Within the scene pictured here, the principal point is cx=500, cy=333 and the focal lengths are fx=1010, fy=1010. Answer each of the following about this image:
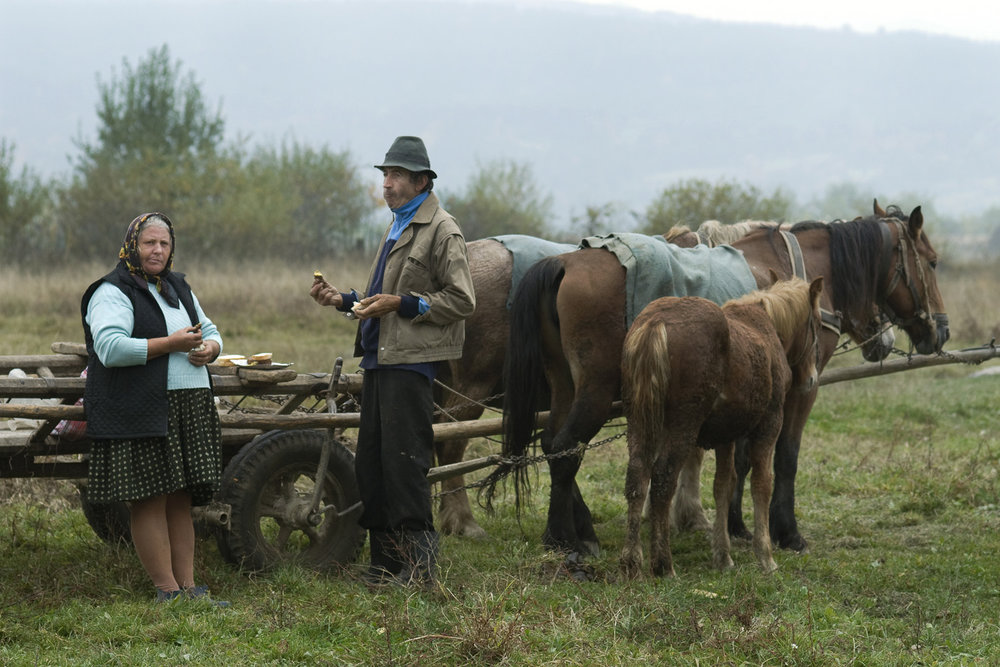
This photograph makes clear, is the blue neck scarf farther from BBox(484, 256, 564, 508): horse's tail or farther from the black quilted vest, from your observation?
the black quilted vest

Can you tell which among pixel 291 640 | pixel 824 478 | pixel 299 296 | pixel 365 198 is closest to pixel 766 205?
pixel 299 296

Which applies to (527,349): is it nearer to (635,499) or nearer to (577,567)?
(635,499)

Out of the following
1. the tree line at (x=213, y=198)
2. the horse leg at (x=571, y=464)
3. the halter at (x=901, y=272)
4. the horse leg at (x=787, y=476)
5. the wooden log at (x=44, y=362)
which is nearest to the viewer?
the wooden log at (x=44, y=362)

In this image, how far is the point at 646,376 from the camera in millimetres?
4871

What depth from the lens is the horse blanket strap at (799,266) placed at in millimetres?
6332

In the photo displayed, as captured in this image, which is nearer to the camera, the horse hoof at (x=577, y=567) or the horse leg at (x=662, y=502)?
the horse leg at (x=662, y=502)

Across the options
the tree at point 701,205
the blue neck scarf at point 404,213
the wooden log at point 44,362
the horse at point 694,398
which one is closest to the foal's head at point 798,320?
the horse at point 694,398

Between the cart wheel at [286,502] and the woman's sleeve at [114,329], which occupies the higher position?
the woman's sleeve at [114,329]

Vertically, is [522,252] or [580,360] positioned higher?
[522,252]

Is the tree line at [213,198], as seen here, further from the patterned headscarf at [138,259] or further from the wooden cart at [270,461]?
the patterned headscarf at [138,259]

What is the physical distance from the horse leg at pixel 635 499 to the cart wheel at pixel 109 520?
278 centimetres

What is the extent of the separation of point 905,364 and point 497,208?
31614 millimetres

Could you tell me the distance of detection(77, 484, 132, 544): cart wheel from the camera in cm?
567

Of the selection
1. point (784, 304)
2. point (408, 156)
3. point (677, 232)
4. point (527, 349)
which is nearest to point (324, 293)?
point (408, 156)
